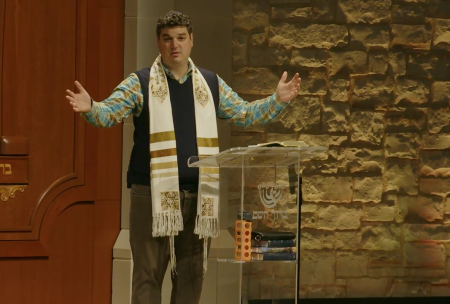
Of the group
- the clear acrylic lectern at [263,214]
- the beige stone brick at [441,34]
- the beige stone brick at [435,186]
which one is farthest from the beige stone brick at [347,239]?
the clear acrylic lectern at [263,214]

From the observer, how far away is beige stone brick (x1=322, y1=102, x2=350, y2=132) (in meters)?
4.53

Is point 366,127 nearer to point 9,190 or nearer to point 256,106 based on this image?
point 256,106

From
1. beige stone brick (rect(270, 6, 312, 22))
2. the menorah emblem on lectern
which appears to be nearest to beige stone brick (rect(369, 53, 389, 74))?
beige stone brick (rect(270, 6, 312, 22))

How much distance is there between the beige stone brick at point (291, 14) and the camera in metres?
4.45

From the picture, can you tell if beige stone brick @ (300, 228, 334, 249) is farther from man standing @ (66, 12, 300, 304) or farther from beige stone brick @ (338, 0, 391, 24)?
man standing @ (66, 12, 300, 304)

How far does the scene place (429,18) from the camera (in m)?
4.61

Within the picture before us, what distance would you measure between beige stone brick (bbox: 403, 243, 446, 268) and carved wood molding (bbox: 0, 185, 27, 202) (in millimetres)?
2510

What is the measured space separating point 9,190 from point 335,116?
210cm

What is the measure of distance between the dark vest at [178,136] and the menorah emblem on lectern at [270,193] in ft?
1.04

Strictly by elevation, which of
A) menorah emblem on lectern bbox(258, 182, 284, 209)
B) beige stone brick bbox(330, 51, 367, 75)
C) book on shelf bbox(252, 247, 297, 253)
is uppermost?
beige stone brick bbox(330, 51, 367, 75)

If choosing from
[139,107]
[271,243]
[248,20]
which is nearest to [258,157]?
[271,243]

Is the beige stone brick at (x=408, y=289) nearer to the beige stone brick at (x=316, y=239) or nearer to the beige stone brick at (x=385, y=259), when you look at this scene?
the beige stone brick at (x=385, y=259)

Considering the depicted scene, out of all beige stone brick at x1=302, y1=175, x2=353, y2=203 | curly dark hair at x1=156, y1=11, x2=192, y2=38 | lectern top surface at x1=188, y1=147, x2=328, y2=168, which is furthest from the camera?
beige stone brick at x1=302, y1=175, x2=353, y2=203

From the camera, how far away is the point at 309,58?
4.50 meters
